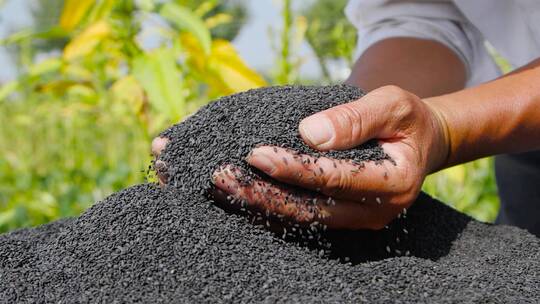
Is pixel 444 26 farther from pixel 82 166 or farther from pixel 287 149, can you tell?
pixel 82 166

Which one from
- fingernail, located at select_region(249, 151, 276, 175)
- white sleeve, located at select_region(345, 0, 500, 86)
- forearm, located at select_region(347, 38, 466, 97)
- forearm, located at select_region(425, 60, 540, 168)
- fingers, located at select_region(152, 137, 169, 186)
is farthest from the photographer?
white sleeve, located at select_region(345, 0, 500, 86)

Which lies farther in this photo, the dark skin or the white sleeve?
the white sleeve

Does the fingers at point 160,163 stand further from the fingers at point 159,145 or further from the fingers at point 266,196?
the fingers at point 266,196

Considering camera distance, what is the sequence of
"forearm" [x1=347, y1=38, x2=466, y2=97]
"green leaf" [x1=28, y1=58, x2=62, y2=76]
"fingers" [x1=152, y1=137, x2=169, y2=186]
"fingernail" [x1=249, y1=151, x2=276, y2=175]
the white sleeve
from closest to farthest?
"fingernail" [x1=249, y1=151, x2=276, y2=175], "fingers" [x1=152, y1=137, x2=169, y2=186], "forearm" [x1=347, y1=38, x2=466, y2=97], the white sleeve, "green leaf" [x1=28, y1=58, x2=62, y2=76]

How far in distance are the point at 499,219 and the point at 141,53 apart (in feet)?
3.53

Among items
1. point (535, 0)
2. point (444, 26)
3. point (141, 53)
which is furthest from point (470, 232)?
point (141, 53)

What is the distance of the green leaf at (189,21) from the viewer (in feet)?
5.79

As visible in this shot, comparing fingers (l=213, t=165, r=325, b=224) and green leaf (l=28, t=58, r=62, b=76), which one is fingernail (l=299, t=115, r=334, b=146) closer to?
fingers (l=213, t=165, r=325, b=224)

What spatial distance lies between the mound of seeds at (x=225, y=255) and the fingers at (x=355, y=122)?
22mm

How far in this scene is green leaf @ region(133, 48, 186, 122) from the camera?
1769 mm

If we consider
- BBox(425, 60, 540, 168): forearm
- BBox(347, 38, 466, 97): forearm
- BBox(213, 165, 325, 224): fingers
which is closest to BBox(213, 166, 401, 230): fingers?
BBox(213, 165, 325, 224): fingers

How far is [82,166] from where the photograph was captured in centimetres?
320

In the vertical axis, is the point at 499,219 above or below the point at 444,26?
below

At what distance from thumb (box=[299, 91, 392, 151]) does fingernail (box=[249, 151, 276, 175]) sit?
70mm
